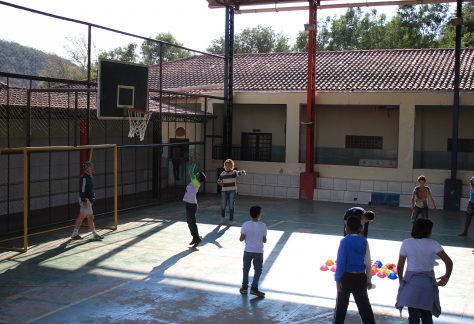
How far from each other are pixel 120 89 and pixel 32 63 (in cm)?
5327

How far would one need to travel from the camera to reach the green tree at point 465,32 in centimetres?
4082

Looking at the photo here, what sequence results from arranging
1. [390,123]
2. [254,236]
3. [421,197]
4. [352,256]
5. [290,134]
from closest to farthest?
[352,256]
[254,236]
[421,197]
[290,134]
[390,123]

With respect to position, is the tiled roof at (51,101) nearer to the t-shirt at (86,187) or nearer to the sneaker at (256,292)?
the t-shirt at (86,187)

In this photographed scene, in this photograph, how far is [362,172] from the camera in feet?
68.1

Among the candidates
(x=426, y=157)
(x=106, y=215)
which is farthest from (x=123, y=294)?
(x=426, y=157)

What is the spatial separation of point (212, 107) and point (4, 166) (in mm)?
9061

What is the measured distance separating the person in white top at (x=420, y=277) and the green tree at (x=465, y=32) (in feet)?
123

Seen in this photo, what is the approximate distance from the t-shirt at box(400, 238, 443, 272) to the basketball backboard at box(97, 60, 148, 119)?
31.3 ft

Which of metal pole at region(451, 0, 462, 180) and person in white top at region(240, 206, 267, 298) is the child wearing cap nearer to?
person in white top at region(240, 206, 267, 298)

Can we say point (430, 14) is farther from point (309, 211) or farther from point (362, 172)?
point (309, 211)

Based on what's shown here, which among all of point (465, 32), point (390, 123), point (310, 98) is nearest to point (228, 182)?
point (310, 98)

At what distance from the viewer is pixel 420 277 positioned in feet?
20.4

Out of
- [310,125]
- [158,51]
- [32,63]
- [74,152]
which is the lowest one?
[74,152]

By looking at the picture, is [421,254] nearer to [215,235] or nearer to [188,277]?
[188,277]
